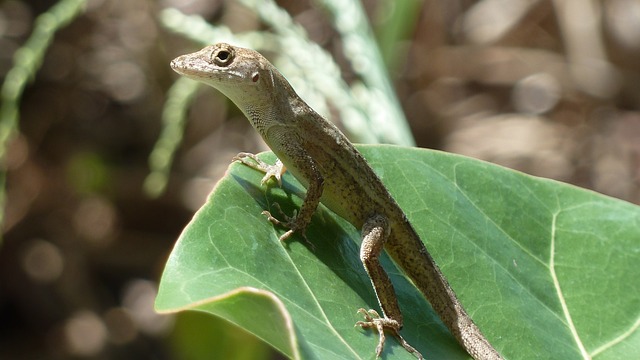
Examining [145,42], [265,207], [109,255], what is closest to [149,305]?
[109,255]

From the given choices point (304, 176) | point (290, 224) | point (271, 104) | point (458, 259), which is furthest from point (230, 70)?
point (458, 259)

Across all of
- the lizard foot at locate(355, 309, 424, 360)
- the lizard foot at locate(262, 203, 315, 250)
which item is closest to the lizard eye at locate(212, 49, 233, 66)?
the lizard foot at locate(262, 203, 315, 250)

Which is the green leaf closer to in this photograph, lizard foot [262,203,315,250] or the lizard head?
lizard foot [262,203,315,250]

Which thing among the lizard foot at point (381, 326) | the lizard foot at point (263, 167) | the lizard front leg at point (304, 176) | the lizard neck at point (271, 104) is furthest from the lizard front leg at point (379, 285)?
the lizard neck at point (271, 104)

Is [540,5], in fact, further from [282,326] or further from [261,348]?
[282,326]

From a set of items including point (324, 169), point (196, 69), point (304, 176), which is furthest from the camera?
point (324, 169)

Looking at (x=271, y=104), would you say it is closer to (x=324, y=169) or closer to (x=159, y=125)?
(x=324, y=169)
